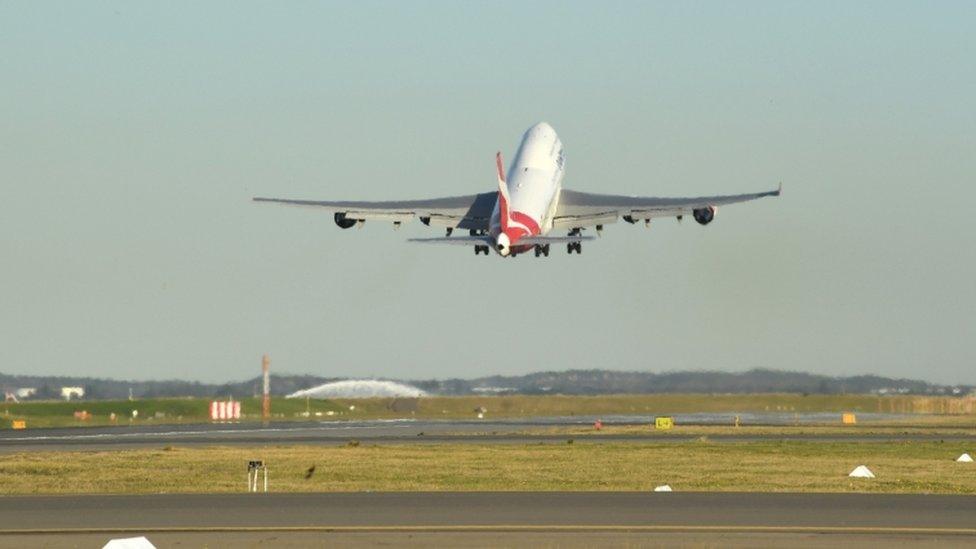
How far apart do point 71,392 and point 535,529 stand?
142 metres

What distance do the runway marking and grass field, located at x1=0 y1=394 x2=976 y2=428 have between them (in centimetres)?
8811

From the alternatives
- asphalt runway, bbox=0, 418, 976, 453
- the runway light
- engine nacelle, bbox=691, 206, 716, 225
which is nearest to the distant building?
asphalt runway, bbox=0, 418, 976, 453

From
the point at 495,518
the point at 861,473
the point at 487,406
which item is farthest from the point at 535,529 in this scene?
the point at 487,406

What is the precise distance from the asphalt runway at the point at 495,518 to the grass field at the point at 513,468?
5591mm

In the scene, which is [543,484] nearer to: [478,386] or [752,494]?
[752,494]

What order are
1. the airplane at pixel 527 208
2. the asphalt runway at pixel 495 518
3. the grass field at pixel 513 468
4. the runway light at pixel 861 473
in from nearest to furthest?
the asphalt runway at pixel 495 518, the grass field at pixel 513 468, the runway light at pixel 861 473, the airplane at pixel 527 208

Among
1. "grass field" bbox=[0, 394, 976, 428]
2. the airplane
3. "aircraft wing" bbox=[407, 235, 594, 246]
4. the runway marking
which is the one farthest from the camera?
"grass field" bbox=[0, 394, 976, 428]

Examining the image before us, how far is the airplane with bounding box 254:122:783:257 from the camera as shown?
273 ft

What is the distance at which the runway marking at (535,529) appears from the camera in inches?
1428

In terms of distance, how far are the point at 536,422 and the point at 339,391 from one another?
48.0 metres

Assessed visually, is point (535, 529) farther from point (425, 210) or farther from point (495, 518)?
point (425, 210)

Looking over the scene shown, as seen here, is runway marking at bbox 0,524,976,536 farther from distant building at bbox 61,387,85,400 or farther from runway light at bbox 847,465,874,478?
distant building at bbox 61,387,85,400

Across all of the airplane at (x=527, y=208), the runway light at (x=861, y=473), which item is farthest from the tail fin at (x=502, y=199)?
the runway light at (x=861, y=473)

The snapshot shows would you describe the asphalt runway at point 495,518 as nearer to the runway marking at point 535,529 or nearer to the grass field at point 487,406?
the runway marking at point 535,529
